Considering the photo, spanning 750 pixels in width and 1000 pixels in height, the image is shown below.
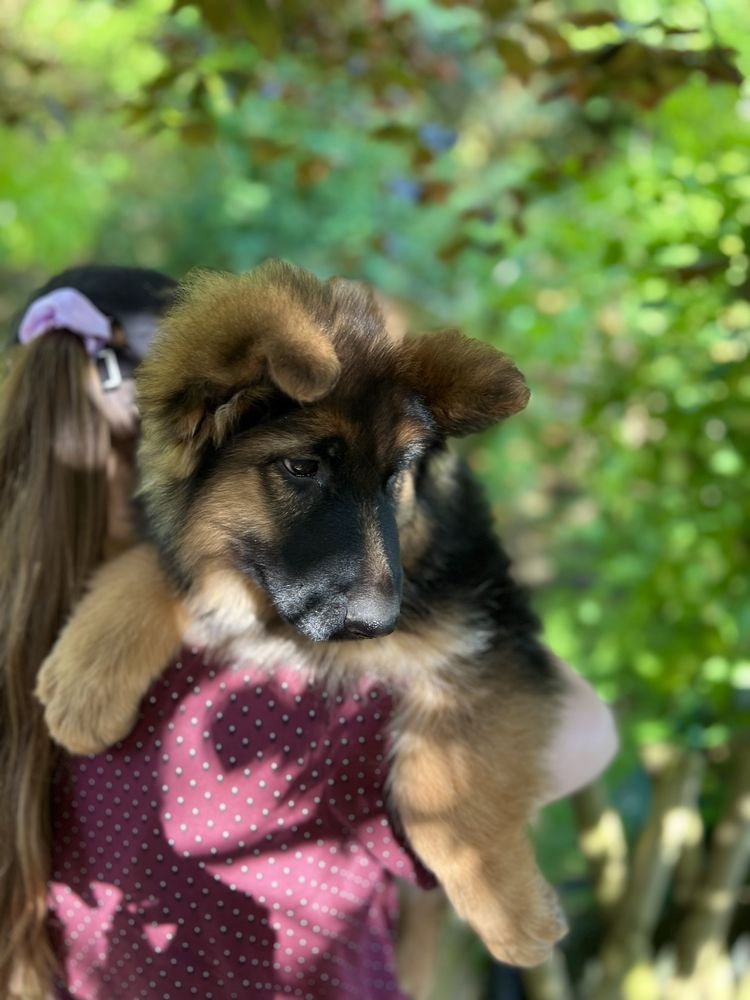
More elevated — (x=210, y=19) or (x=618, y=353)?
(x=210, y=19)

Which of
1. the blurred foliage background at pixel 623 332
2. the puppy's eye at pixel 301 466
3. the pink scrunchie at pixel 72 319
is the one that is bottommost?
the blurred foliage background at pixel 623 332

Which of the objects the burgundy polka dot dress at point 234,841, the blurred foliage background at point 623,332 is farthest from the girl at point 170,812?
the blurred foliage background at point 623,332

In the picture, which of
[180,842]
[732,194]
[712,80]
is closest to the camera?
[180,842]

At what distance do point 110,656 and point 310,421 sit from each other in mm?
575

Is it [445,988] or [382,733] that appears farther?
[445,988]

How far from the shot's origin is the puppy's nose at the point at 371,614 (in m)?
1.46

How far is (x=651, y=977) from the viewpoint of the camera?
361cm

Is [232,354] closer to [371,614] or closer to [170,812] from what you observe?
[371,614]

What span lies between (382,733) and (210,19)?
1417 mm

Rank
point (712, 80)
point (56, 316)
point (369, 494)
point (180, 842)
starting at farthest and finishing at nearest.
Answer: point (712, 80)
point (56, 316)
point (180, 842)
point (369, 494)

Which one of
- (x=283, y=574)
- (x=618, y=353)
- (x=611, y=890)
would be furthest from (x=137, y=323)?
(x=611, y=890)

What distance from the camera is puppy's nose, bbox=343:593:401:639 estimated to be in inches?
57.4

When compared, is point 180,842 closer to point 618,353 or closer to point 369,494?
point 369,494

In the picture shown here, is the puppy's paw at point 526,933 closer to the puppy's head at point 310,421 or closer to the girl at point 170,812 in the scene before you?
the girl at point 170,812
